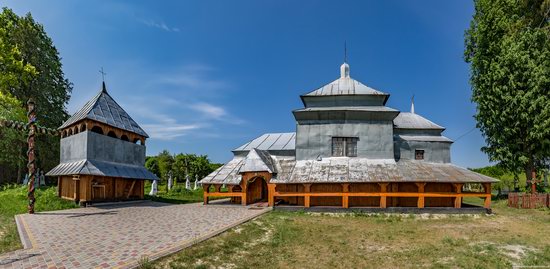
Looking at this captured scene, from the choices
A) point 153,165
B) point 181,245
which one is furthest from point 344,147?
point 153,165

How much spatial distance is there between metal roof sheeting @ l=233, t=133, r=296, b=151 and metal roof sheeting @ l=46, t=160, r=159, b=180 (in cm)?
753

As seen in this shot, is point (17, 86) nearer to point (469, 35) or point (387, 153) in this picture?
point (387, 153)

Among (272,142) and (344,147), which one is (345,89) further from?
(272,142)

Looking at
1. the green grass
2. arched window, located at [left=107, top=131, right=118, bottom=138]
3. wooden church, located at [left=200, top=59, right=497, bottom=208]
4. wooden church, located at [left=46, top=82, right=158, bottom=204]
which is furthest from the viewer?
arched window, located at [left=107, top=131, right=118, bottom=138]

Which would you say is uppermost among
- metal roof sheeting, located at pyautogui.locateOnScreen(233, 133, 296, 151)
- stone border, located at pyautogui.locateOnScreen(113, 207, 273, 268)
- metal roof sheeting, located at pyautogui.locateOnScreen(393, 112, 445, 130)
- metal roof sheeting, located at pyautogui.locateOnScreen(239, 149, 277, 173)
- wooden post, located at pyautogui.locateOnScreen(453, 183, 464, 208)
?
metal roof sheeting, located at pyautogui.locateOnScreen(393, 112, 445, 130)

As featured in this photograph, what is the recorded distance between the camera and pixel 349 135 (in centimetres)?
1825

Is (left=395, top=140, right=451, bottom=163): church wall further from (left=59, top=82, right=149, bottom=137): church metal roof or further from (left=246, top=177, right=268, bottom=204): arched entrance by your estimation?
(left=59, top=82, right=149, bottom=137): church metal roof

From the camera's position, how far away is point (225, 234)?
1010cm

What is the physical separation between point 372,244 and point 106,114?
1889 cm

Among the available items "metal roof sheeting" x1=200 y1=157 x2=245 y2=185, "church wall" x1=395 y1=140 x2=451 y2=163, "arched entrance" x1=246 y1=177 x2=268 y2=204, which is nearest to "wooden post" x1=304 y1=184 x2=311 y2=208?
"arched entrance" x1=246 y1=177 x2=268 y2=204

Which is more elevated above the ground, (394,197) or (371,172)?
(371,172)

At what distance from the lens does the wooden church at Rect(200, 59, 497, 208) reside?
52.5 ft

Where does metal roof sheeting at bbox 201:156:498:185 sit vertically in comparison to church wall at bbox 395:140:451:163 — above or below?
below

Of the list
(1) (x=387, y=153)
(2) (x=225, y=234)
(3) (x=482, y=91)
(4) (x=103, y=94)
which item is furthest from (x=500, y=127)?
(4) (x=103, y=94)
